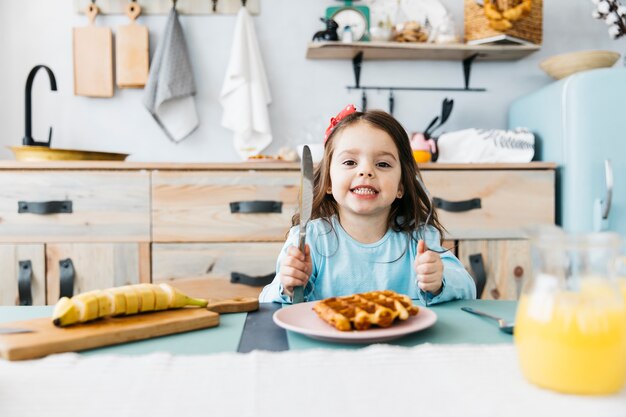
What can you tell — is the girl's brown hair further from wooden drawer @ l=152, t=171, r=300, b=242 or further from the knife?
wooden drawer @ l=152, t=171, r=300, b=242

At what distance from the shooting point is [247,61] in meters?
2.61

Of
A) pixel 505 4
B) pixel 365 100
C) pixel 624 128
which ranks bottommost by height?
pixel 624 128

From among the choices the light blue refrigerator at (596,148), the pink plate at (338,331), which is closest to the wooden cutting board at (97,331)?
the pink plate at (338,331)

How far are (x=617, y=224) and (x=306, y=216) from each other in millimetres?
1640

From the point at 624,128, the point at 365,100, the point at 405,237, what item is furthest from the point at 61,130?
the point at 624,128

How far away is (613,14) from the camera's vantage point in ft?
8.09

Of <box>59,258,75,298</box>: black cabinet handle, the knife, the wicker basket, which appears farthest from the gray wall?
the knife

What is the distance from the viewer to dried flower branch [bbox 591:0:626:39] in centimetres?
245

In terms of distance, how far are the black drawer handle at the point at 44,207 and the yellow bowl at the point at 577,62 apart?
2.17m

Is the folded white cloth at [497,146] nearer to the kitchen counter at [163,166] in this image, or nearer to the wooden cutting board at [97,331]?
the kitchen counter at [163,166]

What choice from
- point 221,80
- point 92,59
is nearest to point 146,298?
point 221,80

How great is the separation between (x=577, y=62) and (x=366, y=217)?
5.16 feet

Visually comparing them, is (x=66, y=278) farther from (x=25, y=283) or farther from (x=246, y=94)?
(x=246, y=94)

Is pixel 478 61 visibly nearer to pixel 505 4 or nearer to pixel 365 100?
pixel 505 4
